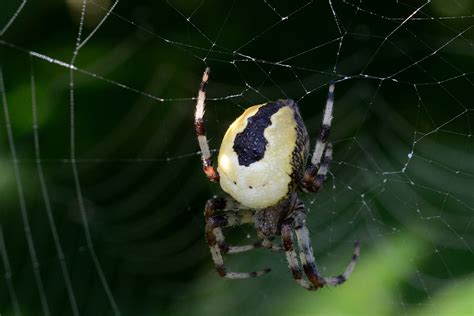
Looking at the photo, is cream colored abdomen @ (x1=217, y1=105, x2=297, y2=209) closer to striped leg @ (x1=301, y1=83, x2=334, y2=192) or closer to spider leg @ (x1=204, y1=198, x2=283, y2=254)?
striped leg @ (x1=301, y1=83, x2=334, y2=192)

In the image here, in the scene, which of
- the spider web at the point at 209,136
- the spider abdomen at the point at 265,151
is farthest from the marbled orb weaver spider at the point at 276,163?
the spider web at the point at 209,136

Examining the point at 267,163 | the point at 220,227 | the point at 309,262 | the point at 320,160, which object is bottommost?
the point at 309,262

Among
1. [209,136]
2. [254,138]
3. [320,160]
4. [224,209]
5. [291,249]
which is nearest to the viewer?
[254,138]

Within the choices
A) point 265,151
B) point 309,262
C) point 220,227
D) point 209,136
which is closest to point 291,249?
point 309,262

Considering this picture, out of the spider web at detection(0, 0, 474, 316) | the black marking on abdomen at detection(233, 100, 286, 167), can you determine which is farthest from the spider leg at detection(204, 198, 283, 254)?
the spider web at detection(0, 0, 474, 316)

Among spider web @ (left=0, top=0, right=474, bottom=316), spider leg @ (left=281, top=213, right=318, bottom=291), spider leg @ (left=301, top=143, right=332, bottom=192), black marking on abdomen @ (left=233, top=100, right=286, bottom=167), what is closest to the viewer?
black marking on abdomen @ (left=233, top=100, right=286, bottom=167)

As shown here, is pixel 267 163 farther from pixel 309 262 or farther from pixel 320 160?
pixel 309 262
